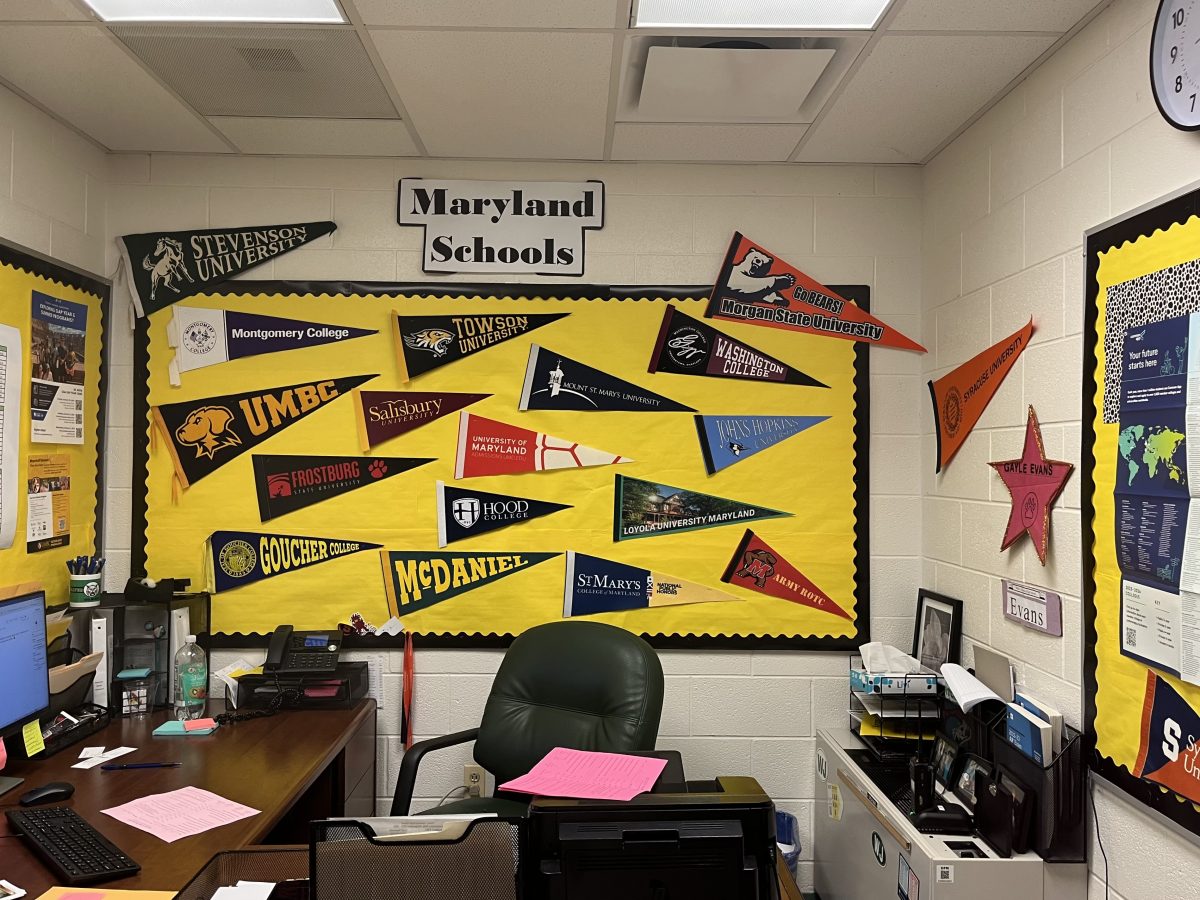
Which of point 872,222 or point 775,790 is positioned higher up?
point 872,222

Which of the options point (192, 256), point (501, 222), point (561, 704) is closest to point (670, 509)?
point (561, 704)

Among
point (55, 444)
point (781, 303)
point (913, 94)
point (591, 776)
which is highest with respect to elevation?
point (913, 94)

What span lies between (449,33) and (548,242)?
101 centimetres

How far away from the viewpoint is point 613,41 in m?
2.21

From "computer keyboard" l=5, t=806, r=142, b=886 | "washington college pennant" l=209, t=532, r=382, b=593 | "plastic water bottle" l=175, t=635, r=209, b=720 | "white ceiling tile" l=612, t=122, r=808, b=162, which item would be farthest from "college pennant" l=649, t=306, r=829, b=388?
"computer keyboard" l=5, t=806, r=142, b=886

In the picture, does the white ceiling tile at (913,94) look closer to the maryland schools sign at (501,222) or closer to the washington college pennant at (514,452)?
the maryland schools sign at (501,222)

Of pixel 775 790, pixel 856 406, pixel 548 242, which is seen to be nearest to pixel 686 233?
pixel 548 242

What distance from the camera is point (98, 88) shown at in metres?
2.53

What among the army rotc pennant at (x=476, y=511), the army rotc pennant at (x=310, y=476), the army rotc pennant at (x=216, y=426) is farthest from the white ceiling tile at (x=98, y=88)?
the army rotc pennant at (x=476, y=511)

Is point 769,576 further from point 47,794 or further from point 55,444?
point 55,444

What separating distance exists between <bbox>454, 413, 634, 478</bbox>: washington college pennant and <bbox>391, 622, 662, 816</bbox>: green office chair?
0.61 meters

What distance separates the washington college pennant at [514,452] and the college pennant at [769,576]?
Result: 54 cm

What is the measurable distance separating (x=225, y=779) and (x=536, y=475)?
138cm

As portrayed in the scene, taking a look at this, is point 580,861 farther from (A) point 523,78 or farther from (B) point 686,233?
(B) point 686,233
